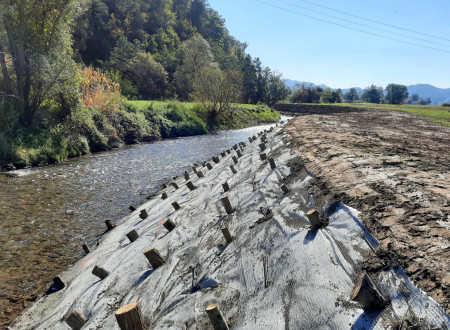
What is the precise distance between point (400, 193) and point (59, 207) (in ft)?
34.9

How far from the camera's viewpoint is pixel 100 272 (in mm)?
5398

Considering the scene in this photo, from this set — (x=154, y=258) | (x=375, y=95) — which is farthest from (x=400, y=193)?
(x=375, y=95)

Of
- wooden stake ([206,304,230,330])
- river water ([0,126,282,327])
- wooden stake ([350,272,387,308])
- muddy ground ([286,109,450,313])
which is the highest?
muddy ground ([286,109,450,313])

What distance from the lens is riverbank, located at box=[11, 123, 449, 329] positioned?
2928 mm

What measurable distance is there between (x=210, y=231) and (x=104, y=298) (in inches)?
89.5

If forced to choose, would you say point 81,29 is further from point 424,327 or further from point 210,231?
point 424,327

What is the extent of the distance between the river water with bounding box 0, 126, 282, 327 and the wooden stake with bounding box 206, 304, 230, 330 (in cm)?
451

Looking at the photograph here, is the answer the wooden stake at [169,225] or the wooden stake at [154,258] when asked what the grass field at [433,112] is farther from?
the wooden stake at [154,258]

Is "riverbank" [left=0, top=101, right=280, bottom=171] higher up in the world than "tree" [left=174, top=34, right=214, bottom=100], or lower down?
lower down

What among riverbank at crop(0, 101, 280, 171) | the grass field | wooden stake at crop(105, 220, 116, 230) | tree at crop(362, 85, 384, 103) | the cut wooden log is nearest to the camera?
the cut wooden log

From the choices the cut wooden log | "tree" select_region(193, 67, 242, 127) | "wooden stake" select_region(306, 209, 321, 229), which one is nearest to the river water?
the cut wooden log

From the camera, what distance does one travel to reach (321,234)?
404cm

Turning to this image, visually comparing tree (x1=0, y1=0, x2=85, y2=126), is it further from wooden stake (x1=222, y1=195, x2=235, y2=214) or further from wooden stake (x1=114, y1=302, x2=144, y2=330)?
wooden stake (x1=114, y1=302, x2=144, y2=330)

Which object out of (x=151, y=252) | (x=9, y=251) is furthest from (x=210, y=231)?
(x=9, y=251)
